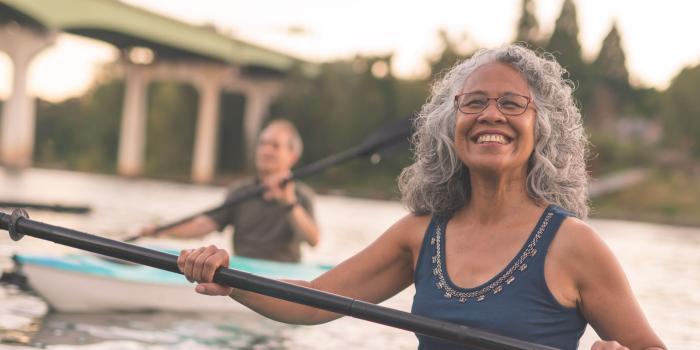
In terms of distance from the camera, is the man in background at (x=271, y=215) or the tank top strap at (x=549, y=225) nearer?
the tank top strap at (x=549, y=225)

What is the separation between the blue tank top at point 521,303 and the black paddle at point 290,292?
0.17 ft

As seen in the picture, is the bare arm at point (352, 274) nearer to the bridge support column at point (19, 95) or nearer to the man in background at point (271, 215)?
the man in background at point (271, 215)

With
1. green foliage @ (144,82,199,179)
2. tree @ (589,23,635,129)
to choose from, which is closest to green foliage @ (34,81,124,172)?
green foliage @ (144,82,199,179)

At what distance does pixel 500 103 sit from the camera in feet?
8.11

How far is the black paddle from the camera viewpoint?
2.29m

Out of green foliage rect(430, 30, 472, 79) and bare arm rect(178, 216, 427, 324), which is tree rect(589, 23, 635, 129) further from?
bare arm rect(178, 216, 427, 324)

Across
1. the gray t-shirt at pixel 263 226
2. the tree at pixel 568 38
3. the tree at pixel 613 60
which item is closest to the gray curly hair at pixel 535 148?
the gray t-shirt at pixel 263 226

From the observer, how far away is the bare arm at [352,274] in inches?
104

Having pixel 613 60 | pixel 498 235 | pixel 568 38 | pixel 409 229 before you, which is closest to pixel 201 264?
pixel 409 229

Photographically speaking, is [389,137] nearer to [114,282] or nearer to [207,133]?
[114,282]

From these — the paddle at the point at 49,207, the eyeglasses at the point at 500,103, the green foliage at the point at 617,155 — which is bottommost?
the eyeglasses at the point at 500,103

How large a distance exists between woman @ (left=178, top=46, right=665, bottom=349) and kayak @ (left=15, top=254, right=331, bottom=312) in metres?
4.86

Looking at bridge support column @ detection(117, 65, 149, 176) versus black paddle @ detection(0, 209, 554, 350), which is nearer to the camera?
black paddle @ detection(0, 209, 554, 350)

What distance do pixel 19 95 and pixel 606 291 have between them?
4068 cm
